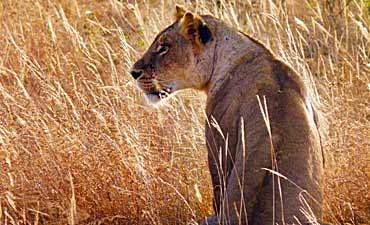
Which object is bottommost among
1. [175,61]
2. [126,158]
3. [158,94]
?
[126,158]

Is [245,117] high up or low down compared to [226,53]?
down

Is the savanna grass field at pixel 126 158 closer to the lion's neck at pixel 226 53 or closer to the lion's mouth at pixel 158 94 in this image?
the lion's mouth at pixel 158 94

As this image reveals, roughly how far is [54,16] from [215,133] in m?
3.34

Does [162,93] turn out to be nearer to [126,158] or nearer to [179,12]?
[126,158]

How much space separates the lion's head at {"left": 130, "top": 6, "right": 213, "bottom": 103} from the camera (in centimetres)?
480

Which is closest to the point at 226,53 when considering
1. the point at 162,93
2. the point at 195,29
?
the point at 195,29

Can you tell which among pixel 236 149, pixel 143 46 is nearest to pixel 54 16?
pixel 143 46

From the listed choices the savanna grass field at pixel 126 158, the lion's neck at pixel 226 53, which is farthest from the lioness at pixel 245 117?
the savanna grass field at pixel 126 158

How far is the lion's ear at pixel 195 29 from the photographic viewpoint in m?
4.76

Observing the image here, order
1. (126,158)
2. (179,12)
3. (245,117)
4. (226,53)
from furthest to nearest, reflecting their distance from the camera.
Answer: (179,12) → (126,158) → (226,53) → (245,117)

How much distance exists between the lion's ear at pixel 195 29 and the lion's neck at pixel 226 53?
0.06 m

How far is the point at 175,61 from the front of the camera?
4891 millimetres

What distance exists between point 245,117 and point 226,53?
0.58m

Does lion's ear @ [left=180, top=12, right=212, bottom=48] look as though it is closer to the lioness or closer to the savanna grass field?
the lioness
